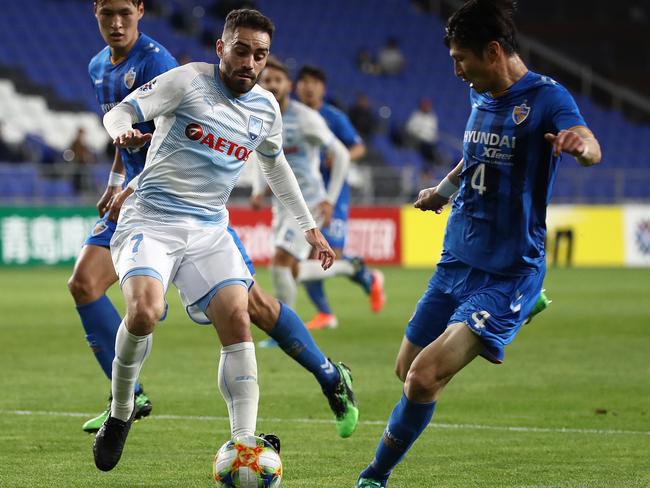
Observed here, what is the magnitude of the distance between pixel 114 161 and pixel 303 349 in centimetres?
151

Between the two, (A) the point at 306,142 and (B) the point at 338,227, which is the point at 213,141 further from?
(B) the point at 338,227

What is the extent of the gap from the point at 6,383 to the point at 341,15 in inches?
1047

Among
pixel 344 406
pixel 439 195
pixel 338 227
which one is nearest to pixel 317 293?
pixel 338 227

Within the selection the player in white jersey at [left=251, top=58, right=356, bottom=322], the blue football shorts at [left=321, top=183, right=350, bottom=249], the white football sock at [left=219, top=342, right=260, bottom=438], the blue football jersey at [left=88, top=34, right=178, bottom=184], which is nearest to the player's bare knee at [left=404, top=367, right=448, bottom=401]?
the white football sock at [left=219, top=342, right=260, bottom=438]

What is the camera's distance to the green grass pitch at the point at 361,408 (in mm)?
5848

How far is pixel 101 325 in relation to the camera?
23.5 feet

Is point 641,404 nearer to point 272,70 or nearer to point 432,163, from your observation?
point 272,70

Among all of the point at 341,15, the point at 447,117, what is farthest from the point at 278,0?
the point at 447,117

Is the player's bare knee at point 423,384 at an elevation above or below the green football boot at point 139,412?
above

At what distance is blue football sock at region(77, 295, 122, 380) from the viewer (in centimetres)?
714

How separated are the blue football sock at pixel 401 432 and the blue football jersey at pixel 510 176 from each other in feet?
2.33

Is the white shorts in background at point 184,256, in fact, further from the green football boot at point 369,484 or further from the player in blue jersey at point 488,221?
the green football boot at point 369,484

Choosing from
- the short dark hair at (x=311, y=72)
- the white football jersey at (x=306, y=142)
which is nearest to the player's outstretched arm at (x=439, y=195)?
the white football jersey at (x=306, y=142)

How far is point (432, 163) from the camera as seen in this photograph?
28562 mm
